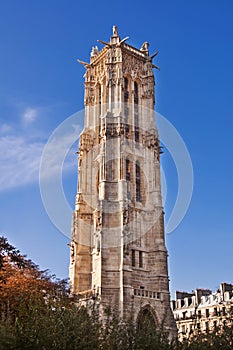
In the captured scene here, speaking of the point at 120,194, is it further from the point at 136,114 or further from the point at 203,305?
the point at 203,305

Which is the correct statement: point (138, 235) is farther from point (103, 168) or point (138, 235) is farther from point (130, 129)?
point (130, 129)

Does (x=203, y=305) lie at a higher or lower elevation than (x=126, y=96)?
lower

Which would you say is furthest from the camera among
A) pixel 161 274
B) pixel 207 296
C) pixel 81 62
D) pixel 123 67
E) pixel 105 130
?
pixel 207 296

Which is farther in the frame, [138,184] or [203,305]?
[203,305]

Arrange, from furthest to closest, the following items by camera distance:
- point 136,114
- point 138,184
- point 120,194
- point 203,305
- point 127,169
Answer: point 203,305, point 136,114, point 138,184, point 127,169, point 120,194

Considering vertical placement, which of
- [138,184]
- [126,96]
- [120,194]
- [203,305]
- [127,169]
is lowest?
[203,305]

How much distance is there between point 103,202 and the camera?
38375 mm

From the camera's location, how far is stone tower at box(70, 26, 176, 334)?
36.4 meters

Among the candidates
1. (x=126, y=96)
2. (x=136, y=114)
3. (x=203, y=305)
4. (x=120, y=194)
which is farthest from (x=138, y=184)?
(x=203, y=305)

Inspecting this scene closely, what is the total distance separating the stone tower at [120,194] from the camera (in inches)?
1433

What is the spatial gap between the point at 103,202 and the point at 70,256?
7.21 meters

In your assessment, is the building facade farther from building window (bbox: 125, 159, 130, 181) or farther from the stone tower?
building window (bbox: 125, 159, 130, 181)

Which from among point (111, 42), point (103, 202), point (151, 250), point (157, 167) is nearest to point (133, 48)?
point (111, 42)

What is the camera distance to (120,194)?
38.8 metres
